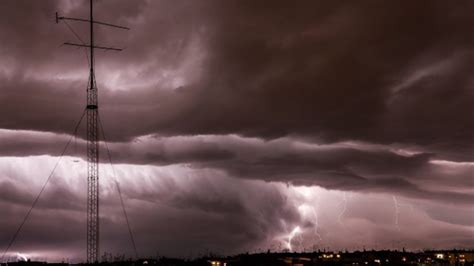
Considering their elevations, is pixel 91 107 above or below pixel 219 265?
above

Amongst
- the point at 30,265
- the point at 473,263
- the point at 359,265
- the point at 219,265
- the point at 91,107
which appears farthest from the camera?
the point at 473,263

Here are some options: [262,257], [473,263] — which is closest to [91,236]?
[262,257]

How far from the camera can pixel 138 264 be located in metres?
164

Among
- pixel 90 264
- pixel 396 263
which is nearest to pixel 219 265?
pixel 396 263

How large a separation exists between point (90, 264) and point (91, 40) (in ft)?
85.7

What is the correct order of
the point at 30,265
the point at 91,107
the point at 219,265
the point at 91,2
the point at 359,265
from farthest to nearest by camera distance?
the point at 359,265
the point at 219,265
the point at 30,265
the point at 91,2
the point at 91,107

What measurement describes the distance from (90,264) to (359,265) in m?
111

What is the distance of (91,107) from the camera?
7081cm

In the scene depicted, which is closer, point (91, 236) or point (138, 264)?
point (91, 236)

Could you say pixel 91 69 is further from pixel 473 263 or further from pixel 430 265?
pixel 473 263

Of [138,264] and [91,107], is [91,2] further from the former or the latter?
[138,264]

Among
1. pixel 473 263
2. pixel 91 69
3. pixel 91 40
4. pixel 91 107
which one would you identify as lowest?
A: pixel 473 263

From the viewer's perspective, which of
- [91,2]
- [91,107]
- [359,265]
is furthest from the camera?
[359,265]

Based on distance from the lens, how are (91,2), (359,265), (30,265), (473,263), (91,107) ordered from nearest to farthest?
(91,107)
(91,2)
(30,265)
(359,265)
(473,263)
